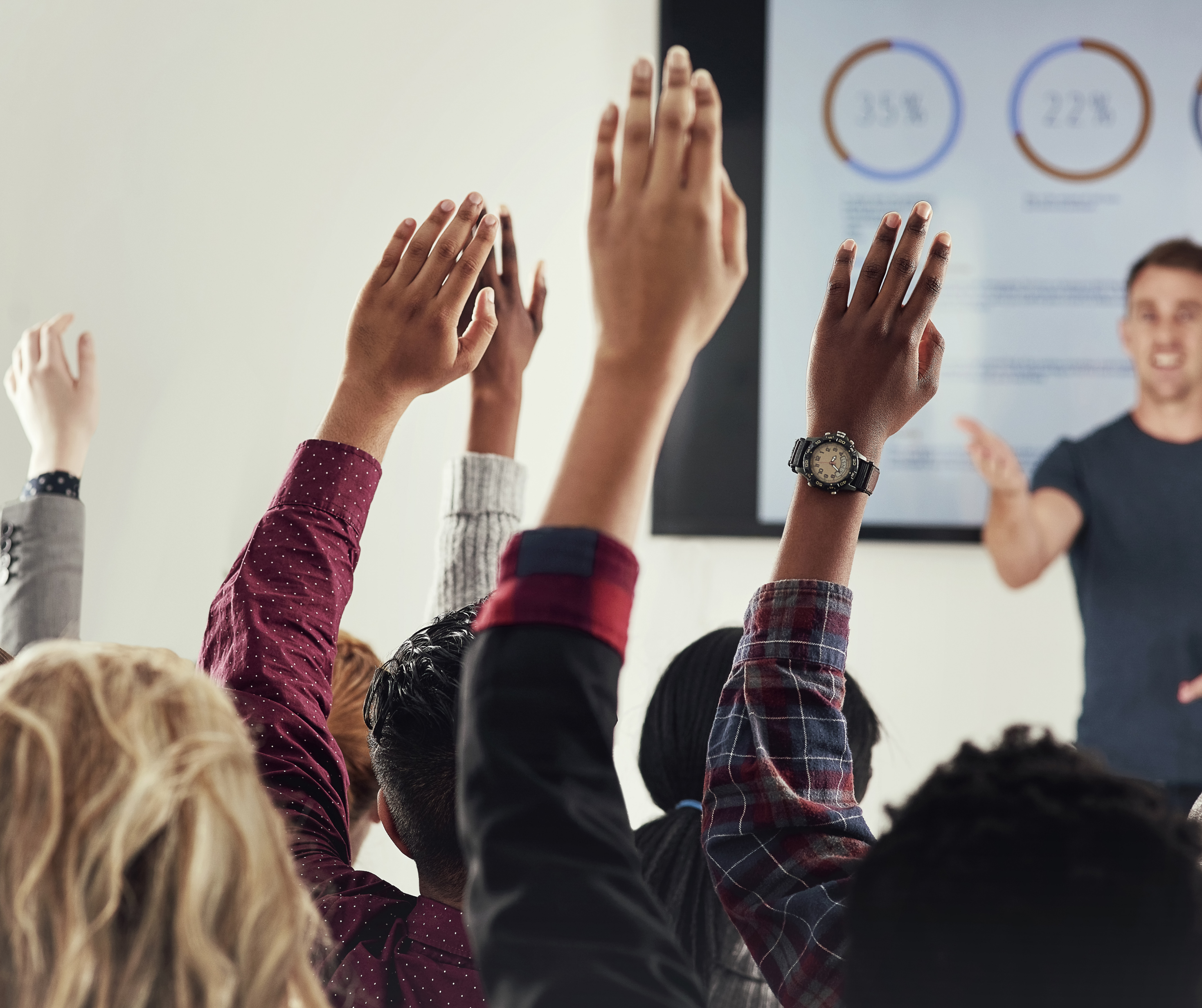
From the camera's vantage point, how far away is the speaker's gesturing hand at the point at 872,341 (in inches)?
22.0

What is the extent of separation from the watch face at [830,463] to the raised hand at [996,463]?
1131mm

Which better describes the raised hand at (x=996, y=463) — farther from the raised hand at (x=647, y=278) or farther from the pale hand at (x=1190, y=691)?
the raised hand at (x=647, y=278)

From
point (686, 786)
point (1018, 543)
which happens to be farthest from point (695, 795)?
point (1018, 543)

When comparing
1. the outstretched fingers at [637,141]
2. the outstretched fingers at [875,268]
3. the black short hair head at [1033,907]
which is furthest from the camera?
the outstretched fingers at [875,268]

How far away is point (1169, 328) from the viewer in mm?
1591

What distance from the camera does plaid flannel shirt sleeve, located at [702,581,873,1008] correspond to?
1.59 feet

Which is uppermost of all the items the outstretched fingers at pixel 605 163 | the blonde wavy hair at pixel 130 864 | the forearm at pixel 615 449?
the outstretched fingers at pixel 605 163

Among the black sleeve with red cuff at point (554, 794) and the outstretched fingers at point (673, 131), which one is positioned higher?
the outstretched fingers at point (673, 131)

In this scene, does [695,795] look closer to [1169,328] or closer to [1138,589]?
[1138,589]

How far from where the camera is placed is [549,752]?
38 cm

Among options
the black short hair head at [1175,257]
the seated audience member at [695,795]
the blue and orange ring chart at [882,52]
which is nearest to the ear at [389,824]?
the seated audience member at [695,795]

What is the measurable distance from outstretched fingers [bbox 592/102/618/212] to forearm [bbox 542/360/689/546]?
3.1 inches

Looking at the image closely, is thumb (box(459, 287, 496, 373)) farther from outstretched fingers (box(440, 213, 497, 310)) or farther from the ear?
the ear

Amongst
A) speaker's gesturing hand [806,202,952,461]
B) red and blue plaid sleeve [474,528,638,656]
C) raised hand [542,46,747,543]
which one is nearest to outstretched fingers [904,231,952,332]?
speaker's gesturing hand [806,202,952,461]
